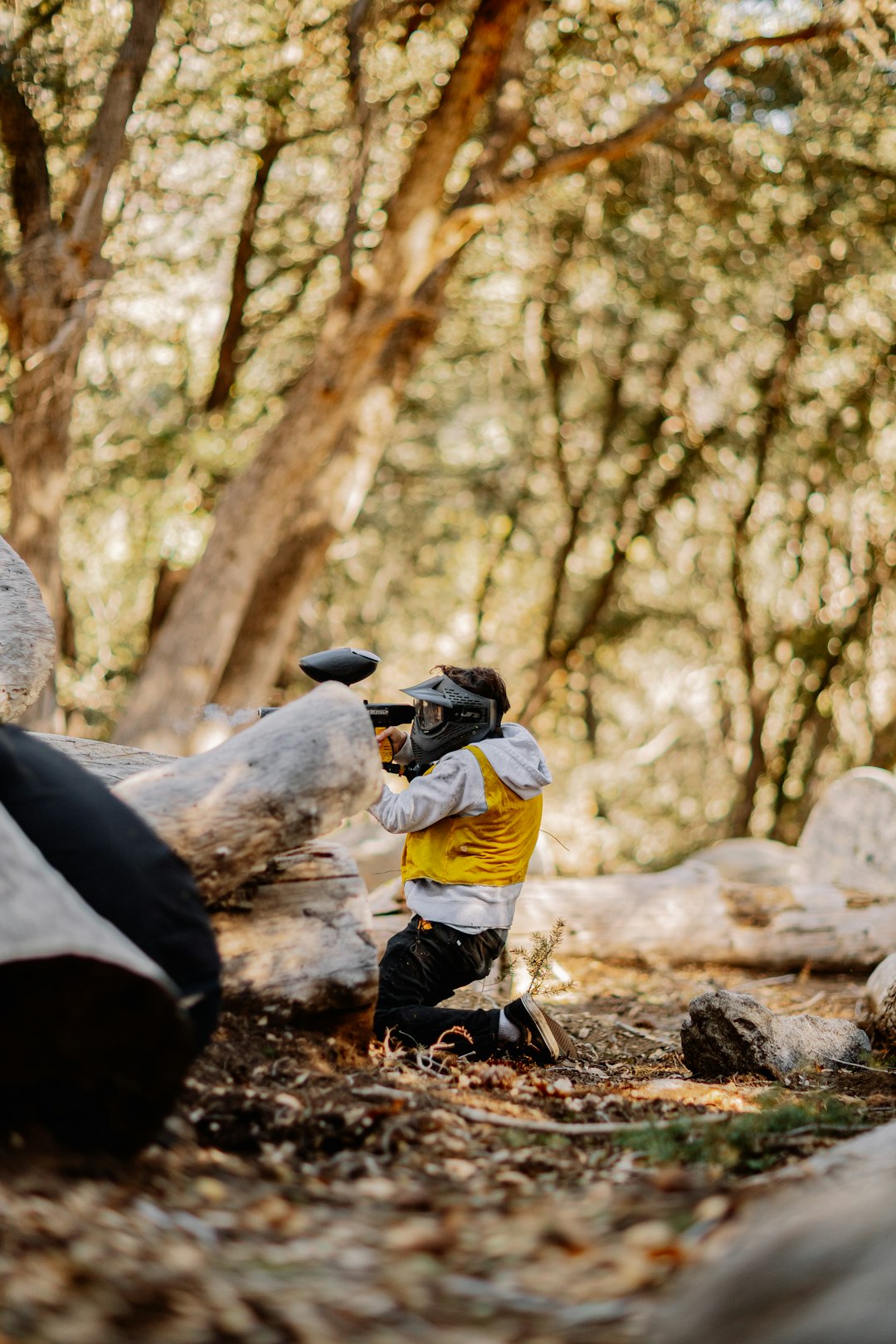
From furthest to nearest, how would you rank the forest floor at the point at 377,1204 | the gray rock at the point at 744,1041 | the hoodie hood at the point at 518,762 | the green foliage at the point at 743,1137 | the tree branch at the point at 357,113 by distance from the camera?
the tree branch at the point at 357,113 → the hoodie hood at the point at 518,762 → the gray rock at the point at 744,1041 → the green foliage at the point at 743,1137 → the forest floor at the point at 377,1204

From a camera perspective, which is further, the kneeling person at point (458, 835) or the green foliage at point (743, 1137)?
the kneeling person at point (458, 835)

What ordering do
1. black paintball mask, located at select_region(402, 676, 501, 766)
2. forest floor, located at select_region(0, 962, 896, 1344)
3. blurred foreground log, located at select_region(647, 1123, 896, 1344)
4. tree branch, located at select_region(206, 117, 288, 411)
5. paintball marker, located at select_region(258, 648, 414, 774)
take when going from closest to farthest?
blurred foreground log, located at select_region(647, 1123, 896, 1344)
forest floor, located at select_region(0, 962, 896, 1344)
paintball marker, located at select_region(258, 648, 414, 774)
black paintball mask, located at select_region(402, 676, 501, 766)
tree branch, located at select_region(206, 117, 288, 411)

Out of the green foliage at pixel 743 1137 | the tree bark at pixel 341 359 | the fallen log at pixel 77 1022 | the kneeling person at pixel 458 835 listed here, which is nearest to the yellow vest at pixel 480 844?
the kneeling person at pixel 458 835

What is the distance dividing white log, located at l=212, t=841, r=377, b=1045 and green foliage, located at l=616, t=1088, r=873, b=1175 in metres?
1.13

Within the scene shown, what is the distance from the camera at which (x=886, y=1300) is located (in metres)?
1.74

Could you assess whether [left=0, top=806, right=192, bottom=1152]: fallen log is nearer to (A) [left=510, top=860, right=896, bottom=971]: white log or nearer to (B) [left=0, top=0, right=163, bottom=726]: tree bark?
(A) [left=510, top=860, right=896, bottom=971]: white log

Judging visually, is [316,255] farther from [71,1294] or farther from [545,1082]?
[71,1294]

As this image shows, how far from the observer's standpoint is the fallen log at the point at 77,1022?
2473 millimetres

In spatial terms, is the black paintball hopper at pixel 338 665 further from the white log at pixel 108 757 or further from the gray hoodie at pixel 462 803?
the white log at pixel 108 757

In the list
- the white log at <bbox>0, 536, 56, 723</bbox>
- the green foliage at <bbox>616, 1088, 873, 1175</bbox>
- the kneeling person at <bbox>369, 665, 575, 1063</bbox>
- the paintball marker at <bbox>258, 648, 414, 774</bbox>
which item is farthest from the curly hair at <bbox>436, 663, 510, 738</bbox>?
the green foliage at <bbox>616, 1088, 873, 1175</bbox>

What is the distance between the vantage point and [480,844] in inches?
189

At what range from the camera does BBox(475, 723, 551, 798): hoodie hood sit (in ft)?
15.5


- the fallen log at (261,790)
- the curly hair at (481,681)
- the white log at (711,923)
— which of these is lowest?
the white log at (711,923)

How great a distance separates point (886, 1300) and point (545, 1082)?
7.72 feet
